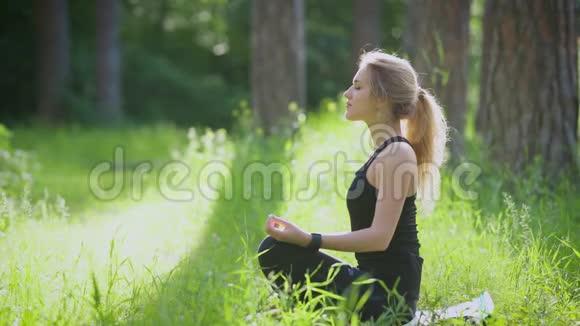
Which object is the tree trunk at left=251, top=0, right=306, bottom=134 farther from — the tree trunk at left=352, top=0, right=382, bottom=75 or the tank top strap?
the tree trunk at left=352, top=0, right=382, bottom=75

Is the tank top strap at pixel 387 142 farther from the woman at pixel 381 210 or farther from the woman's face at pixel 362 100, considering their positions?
the woman's face at pixel 362 100

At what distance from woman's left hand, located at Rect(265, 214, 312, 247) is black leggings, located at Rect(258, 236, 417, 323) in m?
0.15

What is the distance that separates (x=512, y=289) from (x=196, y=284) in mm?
1787

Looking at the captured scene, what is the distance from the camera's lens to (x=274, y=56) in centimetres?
A: 914

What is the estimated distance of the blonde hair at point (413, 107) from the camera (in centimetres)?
324

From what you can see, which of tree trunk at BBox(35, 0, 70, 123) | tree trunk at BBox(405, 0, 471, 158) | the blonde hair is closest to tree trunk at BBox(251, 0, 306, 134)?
tree trunk at BBox(405, 0, 471, 158)

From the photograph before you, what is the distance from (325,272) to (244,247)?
832 mm

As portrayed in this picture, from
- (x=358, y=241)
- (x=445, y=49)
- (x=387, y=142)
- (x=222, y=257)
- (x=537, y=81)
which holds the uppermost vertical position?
(x=445, y=49)

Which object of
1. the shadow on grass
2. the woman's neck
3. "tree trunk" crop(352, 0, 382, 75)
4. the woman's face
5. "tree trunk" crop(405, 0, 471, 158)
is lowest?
the shadow on grass

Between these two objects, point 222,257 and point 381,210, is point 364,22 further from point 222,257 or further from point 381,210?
point 381,210

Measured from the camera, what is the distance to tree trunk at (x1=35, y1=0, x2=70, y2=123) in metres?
16.7

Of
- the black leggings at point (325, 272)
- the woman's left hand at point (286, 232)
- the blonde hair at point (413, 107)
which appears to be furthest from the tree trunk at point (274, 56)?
the woman's left hand at point (286, 232)

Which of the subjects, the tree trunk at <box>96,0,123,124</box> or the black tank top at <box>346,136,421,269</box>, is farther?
the tree trunk at <box>96,0,123,124</box>

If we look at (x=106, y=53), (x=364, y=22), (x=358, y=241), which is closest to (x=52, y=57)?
(x=106, y=53)
